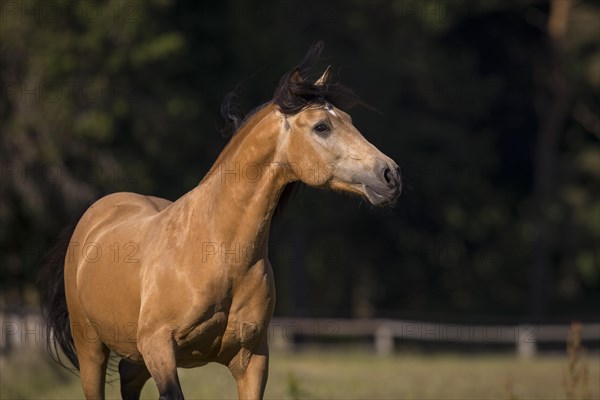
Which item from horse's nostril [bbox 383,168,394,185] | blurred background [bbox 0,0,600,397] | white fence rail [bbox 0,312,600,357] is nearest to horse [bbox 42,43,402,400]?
horse's nostril [bbox 383,168,394,185]

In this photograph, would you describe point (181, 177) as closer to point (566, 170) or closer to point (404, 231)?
point (404, 231)

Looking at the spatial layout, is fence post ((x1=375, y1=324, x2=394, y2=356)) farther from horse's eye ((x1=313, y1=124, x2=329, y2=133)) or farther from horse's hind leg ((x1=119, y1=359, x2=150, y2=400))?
horse's eye ((x1=313, y1=124, x2=329, y2=133))

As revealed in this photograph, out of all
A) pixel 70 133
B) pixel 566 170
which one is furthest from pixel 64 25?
pixel 566 170

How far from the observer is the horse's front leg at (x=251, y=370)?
7.92 meters

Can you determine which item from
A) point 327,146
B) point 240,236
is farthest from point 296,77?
point 240,236

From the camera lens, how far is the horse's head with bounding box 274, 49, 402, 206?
7242 millimetres

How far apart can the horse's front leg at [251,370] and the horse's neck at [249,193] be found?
65 cm

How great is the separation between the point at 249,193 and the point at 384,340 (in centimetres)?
2492

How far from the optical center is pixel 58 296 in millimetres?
10172

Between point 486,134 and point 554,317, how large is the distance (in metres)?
7.12

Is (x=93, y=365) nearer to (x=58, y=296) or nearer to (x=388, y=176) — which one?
(x=58, y=296)

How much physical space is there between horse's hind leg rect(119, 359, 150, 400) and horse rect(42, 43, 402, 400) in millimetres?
1042

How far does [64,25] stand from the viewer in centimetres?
2720

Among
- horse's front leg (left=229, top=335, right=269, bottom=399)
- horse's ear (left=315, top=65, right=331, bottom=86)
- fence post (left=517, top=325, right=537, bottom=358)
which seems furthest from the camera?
fence post (left=517, top=325, right=537, bottom=358)
